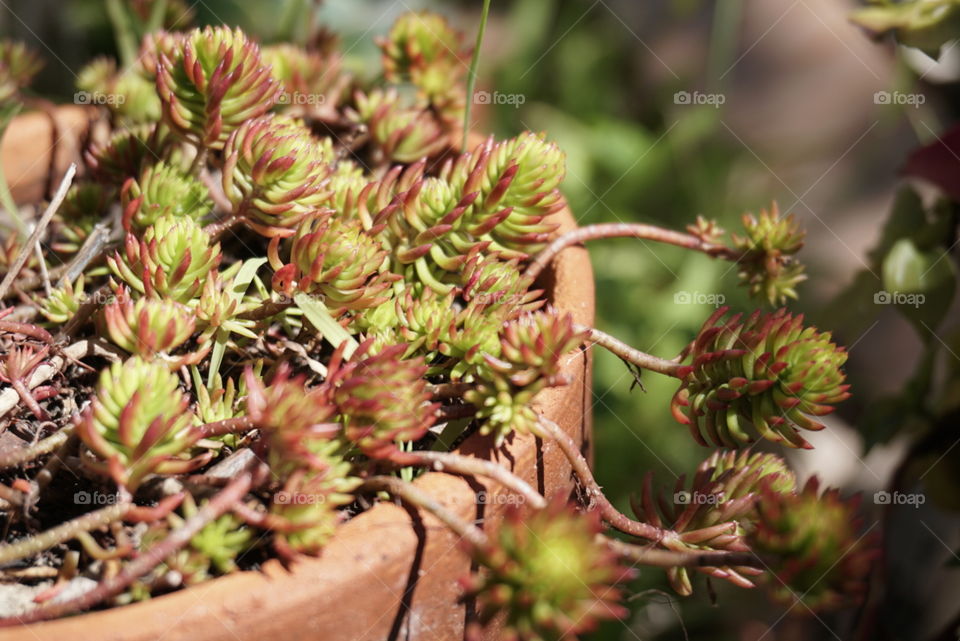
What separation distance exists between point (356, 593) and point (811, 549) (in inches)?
14.4

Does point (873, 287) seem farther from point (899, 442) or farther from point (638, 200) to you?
point (638, 200)

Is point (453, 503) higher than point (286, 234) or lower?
lower

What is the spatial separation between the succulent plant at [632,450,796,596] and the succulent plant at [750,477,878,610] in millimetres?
120

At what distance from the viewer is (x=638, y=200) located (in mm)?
2318

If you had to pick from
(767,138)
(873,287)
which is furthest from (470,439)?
(767,138)

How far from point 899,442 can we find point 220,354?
158 centimetres

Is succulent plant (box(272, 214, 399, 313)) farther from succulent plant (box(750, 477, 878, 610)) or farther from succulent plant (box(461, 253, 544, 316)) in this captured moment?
succulent plant (box(750, 477, 878, 610))

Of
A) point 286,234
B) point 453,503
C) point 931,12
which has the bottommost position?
point 453,503

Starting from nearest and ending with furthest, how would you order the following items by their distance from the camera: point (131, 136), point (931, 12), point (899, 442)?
1. point (131, 136)
2. point (931, 12)
3. point (899, 442)
